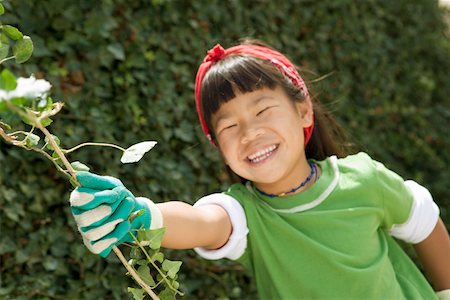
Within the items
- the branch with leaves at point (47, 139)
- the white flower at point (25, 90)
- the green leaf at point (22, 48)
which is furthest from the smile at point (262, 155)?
the white flower at point (25, 90)

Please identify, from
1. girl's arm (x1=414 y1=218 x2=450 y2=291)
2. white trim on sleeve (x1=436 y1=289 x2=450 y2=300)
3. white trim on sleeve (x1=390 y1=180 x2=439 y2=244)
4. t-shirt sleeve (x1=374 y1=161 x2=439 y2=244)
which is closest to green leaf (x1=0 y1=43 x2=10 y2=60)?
t-shirt sleeve (x1=374 y1=161 x2=439 y2=244)

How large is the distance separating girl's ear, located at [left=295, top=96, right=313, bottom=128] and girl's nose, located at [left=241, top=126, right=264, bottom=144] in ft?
0.70

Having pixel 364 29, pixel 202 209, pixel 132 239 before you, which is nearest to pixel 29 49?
pixel 132 239

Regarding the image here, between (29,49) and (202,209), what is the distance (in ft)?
1.94

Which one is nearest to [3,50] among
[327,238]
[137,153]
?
[137,153]

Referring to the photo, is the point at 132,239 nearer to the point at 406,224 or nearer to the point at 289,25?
the point at 406,224

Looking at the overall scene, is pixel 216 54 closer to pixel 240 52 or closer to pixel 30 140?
pixel 240 52

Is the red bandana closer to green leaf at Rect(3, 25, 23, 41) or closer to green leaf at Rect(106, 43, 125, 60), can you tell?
green leaf at Rect(106, 43, 125, 60)

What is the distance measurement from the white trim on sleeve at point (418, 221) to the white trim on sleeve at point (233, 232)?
485mm

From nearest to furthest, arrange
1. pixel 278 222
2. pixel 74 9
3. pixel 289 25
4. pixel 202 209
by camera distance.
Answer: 1. pixel 202 209
2. pixel 278 222
3. pixel 74 9
4. pixel 289 25

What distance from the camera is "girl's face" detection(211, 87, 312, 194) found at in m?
1.75

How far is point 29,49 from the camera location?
132 centimetres

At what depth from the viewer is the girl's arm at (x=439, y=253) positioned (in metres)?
2.03

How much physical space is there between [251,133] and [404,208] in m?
0.53
